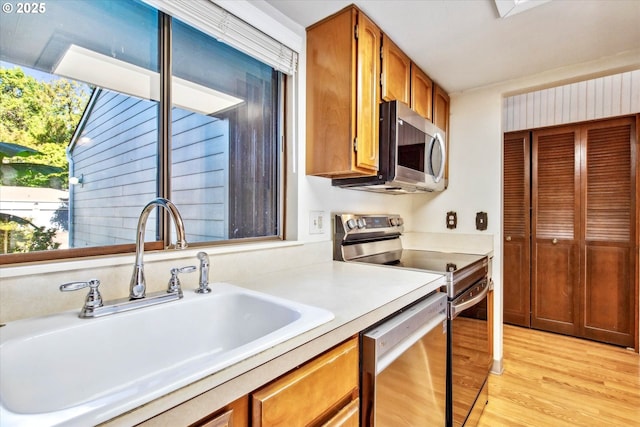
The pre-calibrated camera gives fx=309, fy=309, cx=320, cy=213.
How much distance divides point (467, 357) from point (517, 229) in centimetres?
201

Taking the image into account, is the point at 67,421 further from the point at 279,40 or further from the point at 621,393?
the point at 621,393

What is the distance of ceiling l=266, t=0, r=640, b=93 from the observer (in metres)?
1.45

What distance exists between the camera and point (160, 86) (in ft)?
4.03

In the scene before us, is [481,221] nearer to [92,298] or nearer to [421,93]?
[421,93]

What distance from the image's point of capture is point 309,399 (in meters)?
0.72

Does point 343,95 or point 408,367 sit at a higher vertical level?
point 343,95

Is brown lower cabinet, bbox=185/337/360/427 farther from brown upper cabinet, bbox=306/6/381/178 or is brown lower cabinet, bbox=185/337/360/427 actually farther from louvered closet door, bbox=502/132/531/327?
louvered closet door, bbox=502/132/531/327

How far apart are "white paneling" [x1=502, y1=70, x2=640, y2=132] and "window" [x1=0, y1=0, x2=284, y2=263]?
2.59 meters

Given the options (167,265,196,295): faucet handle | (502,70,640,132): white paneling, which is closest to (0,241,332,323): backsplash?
(167,265,196,295): faucet handle

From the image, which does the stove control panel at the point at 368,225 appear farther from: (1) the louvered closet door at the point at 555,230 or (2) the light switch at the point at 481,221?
(1) the louvered closet door at the point at 555,230

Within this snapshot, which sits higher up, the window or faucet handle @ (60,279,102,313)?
the window

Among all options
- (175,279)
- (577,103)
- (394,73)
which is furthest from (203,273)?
(577,103)

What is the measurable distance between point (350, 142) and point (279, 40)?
1.97 feet

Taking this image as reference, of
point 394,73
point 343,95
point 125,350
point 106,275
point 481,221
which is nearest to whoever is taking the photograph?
point 125,350
